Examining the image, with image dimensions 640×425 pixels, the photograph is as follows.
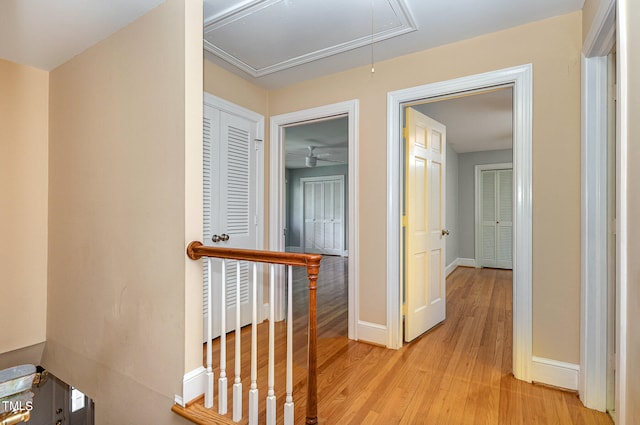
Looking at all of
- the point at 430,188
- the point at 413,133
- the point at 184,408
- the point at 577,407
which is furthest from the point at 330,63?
the point at 577,407

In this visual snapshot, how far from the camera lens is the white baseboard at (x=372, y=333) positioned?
255cm

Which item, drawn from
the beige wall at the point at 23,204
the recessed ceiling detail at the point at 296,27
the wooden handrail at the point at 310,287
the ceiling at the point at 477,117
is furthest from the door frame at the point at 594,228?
the beige wall at the point at 23,204

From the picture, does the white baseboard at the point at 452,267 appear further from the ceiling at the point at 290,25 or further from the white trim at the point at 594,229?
the ceiling at the point at 290,25

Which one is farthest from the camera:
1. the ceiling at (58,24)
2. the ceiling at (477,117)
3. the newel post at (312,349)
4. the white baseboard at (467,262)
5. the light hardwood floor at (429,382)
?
the white baseboard at (467,262)

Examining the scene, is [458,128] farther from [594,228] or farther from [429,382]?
[429,382]

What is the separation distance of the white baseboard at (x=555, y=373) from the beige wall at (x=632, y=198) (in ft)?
2.82

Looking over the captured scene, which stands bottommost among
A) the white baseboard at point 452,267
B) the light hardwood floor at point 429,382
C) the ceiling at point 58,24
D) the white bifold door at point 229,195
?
the light hardwood floor at point 429,382

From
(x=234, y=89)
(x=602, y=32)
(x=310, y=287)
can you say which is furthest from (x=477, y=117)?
(x=310, y=287)

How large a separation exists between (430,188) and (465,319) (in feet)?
4.81

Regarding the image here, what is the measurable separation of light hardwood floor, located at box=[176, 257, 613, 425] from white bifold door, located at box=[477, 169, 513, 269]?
3.26m

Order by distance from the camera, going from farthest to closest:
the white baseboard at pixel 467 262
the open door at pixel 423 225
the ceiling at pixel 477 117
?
the white baseboard at pixel 467 262 → the ceiling at pixel 477 117 → the open door at pixel 423 225

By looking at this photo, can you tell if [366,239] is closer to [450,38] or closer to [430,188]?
[430,188]

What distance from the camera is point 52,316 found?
2631 mm

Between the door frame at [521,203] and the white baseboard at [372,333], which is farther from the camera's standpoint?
the white baseboard at [372,333]
